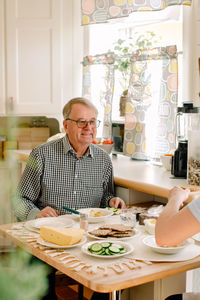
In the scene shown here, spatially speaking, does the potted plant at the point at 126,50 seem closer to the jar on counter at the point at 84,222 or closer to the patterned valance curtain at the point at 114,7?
the patterned valance curtain at the point at 114,7

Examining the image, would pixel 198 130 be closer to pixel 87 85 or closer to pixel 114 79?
pixel 114 79

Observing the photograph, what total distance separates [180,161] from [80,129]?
595mm

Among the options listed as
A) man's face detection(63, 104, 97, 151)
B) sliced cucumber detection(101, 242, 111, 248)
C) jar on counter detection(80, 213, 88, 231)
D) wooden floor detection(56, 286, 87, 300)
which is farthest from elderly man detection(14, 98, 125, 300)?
wooden floor detection(56, 286, 87, 300)

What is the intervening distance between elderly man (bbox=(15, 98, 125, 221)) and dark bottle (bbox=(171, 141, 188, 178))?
15.1 inches

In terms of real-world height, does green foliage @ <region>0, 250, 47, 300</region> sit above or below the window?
below

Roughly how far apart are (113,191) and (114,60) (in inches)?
56.6

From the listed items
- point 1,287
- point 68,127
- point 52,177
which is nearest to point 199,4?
point 68,127

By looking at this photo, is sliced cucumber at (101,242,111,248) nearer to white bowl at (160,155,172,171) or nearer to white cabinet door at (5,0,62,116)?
white bowl at (160,155,172,171)

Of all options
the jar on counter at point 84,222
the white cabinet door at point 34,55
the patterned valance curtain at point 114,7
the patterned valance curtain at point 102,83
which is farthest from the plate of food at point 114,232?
the white cabinet door at point 34,55

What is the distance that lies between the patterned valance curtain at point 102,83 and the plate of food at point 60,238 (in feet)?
6.66

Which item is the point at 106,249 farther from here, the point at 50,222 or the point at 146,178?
the point at 146,178

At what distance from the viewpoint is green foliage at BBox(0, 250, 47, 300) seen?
15.8 inches

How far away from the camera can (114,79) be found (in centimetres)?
368

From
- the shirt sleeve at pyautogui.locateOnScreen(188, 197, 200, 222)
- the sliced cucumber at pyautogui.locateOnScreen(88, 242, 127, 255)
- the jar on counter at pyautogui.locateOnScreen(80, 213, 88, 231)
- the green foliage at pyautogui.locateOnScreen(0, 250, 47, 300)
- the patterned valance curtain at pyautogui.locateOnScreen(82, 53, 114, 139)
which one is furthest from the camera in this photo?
the patterned valance curtain at pyautogui.locateOnScreen(82, 53, 114, 139)
